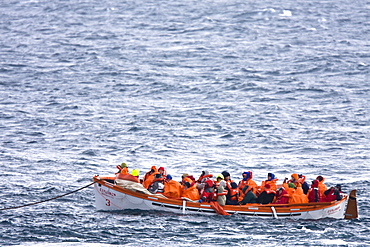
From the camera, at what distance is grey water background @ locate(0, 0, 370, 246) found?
1087 inches

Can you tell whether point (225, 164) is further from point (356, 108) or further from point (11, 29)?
point (11, 29)

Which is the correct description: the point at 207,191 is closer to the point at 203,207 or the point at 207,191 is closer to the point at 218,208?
the point at 203,207

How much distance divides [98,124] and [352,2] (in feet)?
201

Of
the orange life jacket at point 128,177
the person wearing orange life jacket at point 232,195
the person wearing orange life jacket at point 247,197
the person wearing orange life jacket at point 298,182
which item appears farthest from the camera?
the person wearing orange life jacket at point 298,182

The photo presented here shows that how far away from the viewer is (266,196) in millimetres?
28297

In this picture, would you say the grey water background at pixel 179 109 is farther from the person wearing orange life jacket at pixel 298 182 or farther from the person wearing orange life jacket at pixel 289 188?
the person wearing orange life jacket at pixel 298 182

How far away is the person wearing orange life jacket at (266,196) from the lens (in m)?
28.3

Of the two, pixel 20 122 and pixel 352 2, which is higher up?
pixel 352 2

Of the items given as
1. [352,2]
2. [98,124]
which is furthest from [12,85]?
[352,2]

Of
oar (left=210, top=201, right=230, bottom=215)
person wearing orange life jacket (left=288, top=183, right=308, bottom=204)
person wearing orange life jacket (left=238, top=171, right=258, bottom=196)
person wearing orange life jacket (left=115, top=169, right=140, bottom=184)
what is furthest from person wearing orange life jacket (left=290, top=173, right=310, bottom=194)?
person wearing orange life jacket (left=115, top=169, right=140, bottom=184)

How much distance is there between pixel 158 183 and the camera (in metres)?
28.9

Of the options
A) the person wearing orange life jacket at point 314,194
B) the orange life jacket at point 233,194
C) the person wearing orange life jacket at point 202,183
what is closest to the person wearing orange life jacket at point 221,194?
the orange life jacket at point 233,194

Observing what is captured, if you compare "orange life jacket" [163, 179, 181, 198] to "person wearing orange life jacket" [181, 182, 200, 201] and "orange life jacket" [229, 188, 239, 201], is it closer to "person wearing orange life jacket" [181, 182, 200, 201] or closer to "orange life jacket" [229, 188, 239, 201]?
"person wearing orange life jacket" [181, 182, 200, 201]

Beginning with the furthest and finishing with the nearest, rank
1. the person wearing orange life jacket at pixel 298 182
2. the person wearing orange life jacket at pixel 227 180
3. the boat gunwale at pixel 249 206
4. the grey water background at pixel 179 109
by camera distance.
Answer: the person wearing orange life jacket at pixel 298 182 < the person wearing orange life jacket at pixel 227 180 < the boat gunwale at pixel 249 206 < the grey water background at pixel 179 109
